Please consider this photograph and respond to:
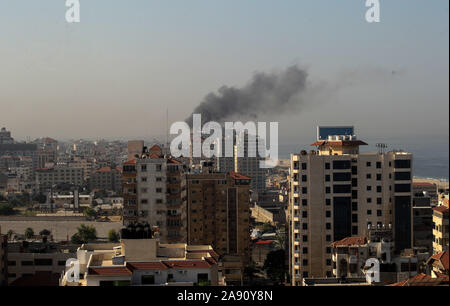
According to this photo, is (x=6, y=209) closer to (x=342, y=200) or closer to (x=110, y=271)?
(x=342, y=200)

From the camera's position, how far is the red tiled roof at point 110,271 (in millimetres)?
4250

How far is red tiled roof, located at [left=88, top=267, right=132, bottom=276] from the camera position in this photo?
167 inches

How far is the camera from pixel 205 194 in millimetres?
9672

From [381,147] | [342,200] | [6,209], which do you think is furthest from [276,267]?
→ [6,209]

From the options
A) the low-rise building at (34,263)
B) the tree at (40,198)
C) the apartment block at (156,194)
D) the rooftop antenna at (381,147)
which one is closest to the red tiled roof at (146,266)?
the low-rise building at (34,263)

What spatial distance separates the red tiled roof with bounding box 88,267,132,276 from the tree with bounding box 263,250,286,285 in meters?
4.63

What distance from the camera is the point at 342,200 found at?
7906 millimetres

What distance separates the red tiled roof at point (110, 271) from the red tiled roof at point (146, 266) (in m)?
0.12

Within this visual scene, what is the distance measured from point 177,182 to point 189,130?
6234 millimetres

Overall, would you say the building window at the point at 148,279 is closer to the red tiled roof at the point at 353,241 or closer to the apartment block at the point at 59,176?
the red tiled roof at the point at 353,241

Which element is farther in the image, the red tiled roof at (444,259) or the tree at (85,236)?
the tree at (85,236)

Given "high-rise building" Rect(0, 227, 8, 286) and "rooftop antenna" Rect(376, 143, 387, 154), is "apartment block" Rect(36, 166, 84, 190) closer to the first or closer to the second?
"rooftop antenna" Rect(376, 143, 387, 154)
